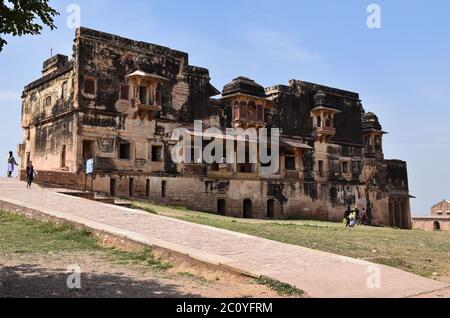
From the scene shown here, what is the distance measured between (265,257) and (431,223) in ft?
152

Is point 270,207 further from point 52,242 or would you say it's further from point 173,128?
point 52,242

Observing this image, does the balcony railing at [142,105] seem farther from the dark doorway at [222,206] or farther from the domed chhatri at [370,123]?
the domed chhatri at [370,123]

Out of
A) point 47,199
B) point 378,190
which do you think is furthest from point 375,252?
point 378,190

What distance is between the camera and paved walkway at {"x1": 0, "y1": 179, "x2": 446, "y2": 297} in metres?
6.90

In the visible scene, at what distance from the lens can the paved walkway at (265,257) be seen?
6902 millimetres

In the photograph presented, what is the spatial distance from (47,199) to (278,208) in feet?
59.2

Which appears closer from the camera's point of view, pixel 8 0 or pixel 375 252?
pixel 8 0

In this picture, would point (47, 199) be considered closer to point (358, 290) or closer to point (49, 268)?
point (49, 268)

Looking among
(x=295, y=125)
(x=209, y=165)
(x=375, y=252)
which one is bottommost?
(x=375, y=252)

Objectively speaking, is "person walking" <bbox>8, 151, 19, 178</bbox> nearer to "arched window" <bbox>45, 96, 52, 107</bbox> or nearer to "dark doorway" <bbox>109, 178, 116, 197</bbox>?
"arched window" <bbox>45, 96, 52, 107</bbox>

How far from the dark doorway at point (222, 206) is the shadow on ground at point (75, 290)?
21.5 meters

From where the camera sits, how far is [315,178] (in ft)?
110

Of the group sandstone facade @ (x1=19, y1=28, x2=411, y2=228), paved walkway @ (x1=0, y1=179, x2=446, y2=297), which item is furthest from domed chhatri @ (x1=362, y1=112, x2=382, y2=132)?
paved walkway @ (x1=0, y1=179, x2=446, y2=297)
